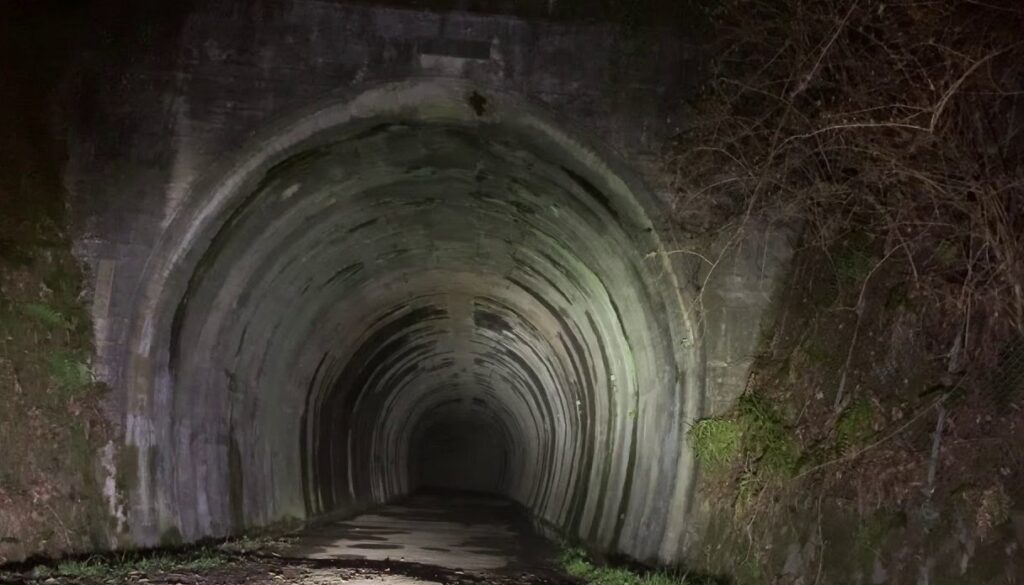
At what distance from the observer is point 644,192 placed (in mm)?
8477

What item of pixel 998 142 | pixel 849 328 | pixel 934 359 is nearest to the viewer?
pixel 998 142

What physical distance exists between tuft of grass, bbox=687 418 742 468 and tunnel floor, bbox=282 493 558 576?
270 cm

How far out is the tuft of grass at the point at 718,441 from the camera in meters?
8.18

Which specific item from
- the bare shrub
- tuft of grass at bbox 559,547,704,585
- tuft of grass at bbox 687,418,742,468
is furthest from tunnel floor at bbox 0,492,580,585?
the bare shrub

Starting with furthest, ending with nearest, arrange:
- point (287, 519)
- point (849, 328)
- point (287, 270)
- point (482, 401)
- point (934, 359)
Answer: point (482, 401)
point (287, 519)
point (287, 270)
point (849, 328)
point (934, 359)

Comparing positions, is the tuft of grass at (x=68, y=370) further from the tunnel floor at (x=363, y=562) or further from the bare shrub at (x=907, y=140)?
the bare shrub at (x=907, y=140)

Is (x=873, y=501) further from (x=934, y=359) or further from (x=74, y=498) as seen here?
(x=74, y=498)

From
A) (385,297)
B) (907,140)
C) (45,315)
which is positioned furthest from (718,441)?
(385,297)

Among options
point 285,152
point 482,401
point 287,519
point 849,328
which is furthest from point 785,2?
point 482,401

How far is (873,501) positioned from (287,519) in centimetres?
910

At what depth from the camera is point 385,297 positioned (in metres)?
14.4

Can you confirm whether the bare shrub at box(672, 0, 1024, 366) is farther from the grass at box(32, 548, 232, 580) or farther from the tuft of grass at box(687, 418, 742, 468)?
the grass at box(32, 548, 232, 580)

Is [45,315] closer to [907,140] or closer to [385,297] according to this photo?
[385,297]

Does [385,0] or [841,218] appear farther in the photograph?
[385,0]
